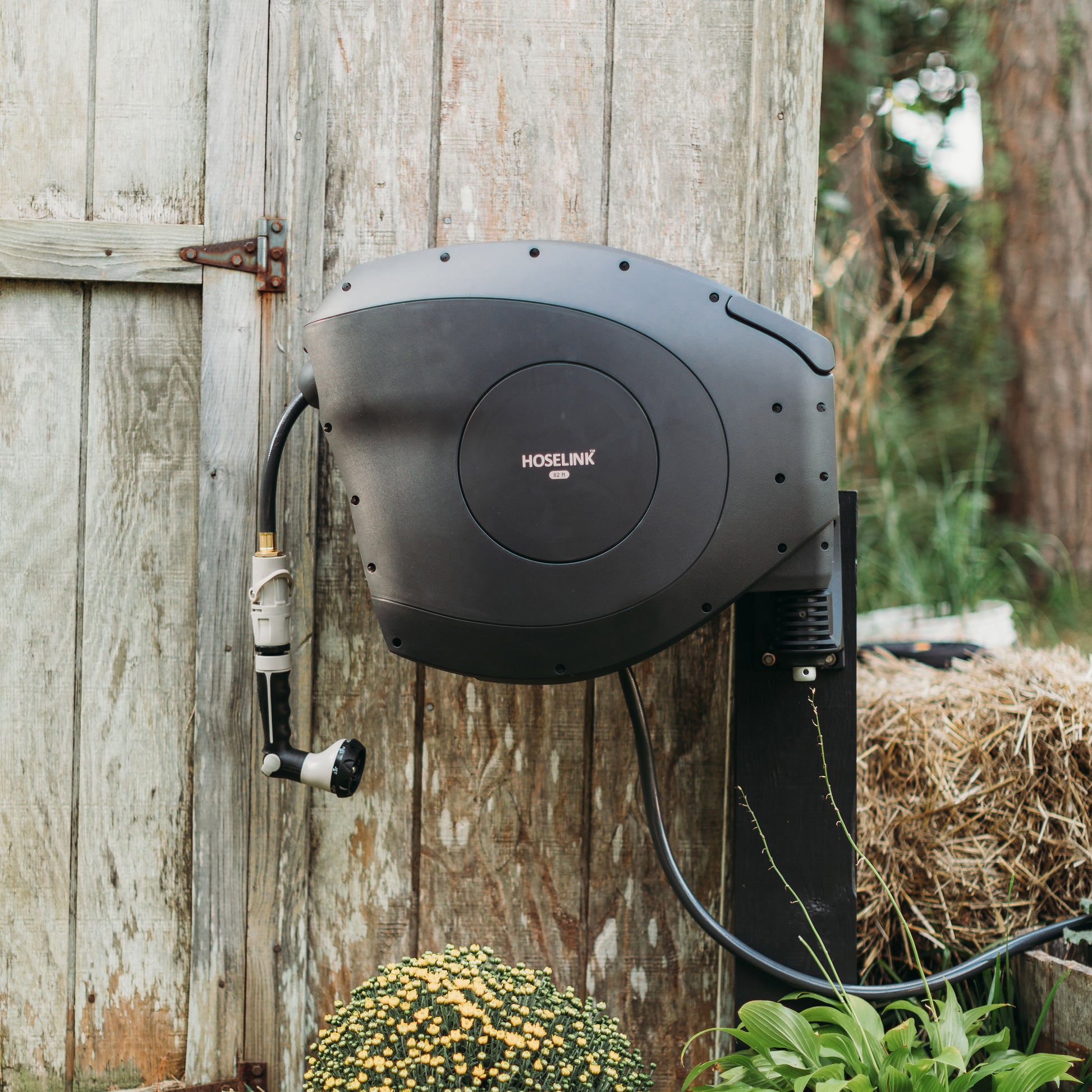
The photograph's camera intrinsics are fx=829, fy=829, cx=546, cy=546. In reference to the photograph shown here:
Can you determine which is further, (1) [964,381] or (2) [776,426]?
(1) [964,381]

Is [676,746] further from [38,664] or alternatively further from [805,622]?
[38,664]

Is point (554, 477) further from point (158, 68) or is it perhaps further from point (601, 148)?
point (158, 68)

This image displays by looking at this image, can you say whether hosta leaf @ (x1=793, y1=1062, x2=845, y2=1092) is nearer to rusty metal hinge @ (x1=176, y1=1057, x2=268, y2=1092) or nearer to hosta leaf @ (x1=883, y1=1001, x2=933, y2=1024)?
hosta leaf @ (x1=883, y1=1001, x2=933, y2=1024)

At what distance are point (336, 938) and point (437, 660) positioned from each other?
0.50 metres

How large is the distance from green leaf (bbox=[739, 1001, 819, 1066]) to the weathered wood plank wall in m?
0.21

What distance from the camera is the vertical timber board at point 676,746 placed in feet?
3.65

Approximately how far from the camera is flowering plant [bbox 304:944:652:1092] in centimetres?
82

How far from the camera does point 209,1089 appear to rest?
1097 millimetres

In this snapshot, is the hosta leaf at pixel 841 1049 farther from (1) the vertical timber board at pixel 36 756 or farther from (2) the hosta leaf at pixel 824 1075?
(1) the vertical timber board at pixel 36 756

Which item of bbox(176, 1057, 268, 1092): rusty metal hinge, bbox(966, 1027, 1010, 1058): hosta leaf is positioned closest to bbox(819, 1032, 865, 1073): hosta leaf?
bbox(966, 1027, 1010, 1058): hosta leaf

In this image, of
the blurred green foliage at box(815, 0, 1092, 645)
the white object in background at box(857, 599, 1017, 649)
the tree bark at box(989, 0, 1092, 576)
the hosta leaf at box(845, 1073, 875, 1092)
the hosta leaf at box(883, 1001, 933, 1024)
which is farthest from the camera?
the tree bark at box(989, 0, 1092, 576)

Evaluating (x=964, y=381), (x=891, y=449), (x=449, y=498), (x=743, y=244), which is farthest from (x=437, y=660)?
(x=964, y=381)

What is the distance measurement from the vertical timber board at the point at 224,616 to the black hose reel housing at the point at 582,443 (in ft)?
0.99

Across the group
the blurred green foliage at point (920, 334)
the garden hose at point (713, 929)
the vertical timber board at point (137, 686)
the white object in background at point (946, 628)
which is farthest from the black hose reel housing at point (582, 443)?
the blurred green foliage at point (920, 334)
